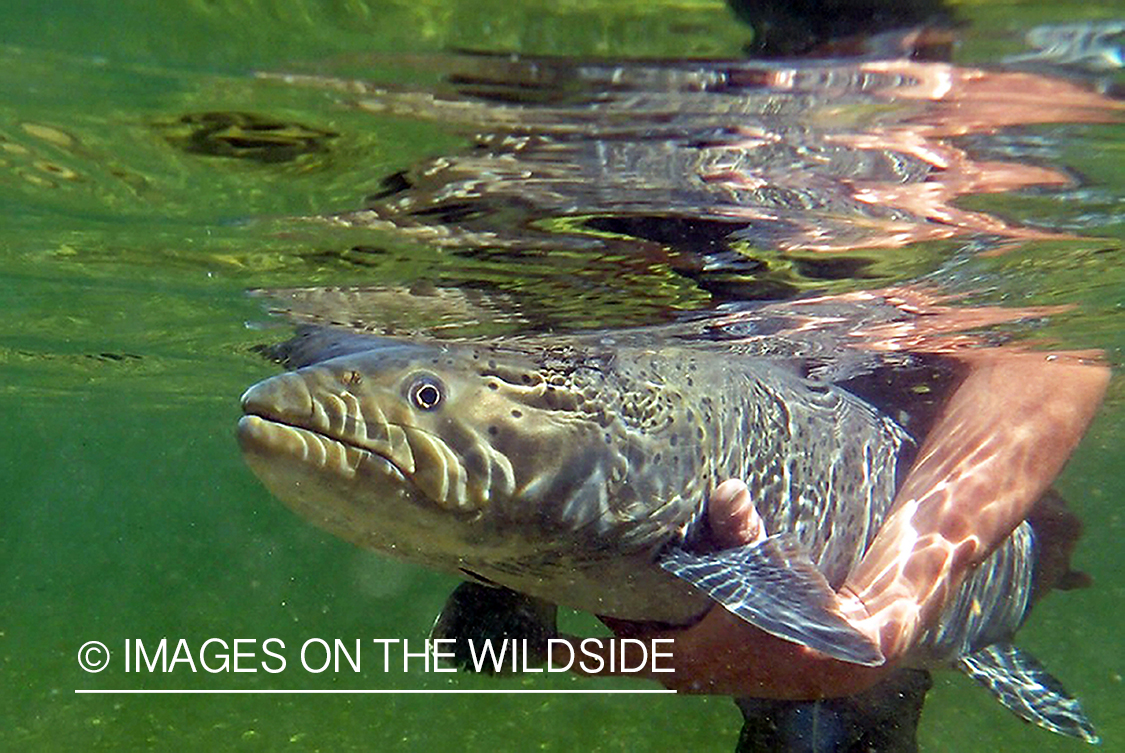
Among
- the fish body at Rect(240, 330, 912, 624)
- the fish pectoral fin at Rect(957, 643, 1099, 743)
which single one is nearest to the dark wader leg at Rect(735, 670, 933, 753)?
the fish pectoral fin at Rect(957, 643, 1099, 743)

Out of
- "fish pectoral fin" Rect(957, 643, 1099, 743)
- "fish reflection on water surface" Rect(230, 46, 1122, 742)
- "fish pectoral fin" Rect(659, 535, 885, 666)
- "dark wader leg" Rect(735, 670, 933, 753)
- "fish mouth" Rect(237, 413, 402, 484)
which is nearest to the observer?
"fish mouth" Rect(237, 413, 402, 484)

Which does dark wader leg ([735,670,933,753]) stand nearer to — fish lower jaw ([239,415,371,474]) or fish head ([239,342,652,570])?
fish head ([239,342,652,570])

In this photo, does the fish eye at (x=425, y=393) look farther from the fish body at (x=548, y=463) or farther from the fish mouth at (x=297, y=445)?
the fish mouth at (x=297, y=445)

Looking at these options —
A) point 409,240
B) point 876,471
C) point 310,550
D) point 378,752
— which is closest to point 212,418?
point 378,752

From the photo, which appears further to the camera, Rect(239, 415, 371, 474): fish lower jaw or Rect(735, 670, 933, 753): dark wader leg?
Rect(735, 670, 933, 753): dark wader leg

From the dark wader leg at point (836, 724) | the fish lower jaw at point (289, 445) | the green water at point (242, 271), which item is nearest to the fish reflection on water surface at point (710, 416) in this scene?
the fish lower jaw at point (289, 445)

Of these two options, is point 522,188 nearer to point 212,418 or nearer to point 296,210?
point 296,210
